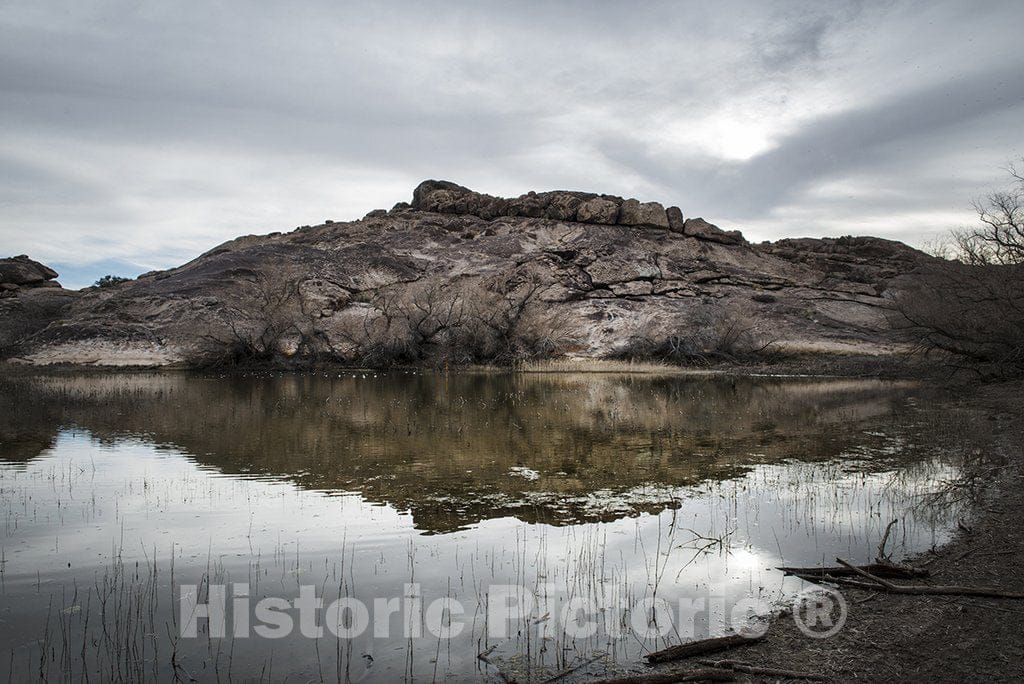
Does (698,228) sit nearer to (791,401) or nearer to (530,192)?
(530,192)

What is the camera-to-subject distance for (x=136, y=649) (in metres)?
5.40

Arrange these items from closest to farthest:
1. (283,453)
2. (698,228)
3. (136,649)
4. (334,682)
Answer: (334,682)
(136,649)
(283,453)
(698,228)

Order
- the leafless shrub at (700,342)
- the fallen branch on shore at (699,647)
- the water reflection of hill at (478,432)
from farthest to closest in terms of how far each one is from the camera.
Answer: the leafless shrub at (700,342)
the water reflection of hill at (478,432)
the fallen branch on shore at (699,647)

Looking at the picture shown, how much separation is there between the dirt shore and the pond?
1.70 ft

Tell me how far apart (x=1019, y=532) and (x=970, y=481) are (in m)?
3.58

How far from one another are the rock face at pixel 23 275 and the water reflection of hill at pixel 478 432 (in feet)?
114

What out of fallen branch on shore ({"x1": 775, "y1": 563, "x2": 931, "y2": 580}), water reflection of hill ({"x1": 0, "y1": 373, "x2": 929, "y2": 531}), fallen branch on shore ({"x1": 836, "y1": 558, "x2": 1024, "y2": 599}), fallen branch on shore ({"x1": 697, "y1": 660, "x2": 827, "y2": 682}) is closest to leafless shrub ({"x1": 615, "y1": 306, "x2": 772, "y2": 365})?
water reflection of hill ({"x1": 0, "y1": 373, "x2": 929, "y2": 531})

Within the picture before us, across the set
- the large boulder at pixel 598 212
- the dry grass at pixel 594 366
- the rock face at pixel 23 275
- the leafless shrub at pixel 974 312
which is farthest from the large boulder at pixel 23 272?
the leafless shrub at pixel 974 312

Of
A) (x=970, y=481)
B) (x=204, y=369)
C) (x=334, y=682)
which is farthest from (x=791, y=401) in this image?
(x=204, y=369)

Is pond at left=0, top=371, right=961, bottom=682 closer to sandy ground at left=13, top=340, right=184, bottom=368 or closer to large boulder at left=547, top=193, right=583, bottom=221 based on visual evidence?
sandy ground at left=13, top=340, right=184, bottom=368

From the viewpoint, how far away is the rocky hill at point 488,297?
48.0 metres

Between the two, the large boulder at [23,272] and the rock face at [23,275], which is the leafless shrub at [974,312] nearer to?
the rock face at [23,275]

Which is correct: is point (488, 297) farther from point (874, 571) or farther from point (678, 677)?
point (678, 677)

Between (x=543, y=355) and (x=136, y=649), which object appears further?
(x=543, y=355)
